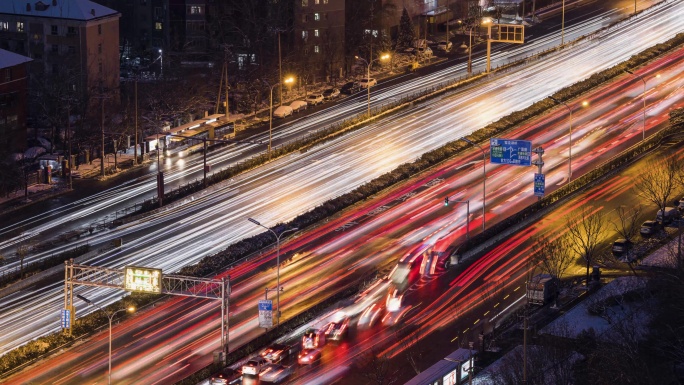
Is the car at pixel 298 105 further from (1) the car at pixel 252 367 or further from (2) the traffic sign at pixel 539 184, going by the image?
(1) the car at pixel 252 367

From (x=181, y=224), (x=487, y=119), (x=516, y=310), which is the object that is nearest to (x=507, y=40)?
(x=487, y=119)

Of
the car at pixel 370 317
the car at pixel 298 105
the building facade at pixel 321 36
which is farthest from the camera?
the building facade at pixel 321 36

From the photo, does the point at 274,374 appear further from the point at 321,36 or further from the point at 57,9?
the point at 321,36

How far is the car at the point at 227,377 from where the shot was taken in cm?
6844

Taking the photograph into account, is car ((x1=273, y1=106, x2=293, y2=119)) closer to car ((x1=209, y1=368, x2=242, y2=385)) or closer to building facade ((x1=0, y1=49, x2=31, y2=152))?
building facade ((x1=0, y1=49, x2=31, y2=152))

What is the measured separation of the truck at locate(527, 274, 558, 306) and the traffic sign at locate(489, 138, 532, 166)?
1574 cm

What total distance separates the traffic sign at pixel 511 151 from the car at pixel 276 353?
26.2 meters

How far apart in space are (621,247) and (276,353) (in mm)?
23129

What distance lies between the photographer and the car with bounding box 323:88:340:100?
A: 404ft

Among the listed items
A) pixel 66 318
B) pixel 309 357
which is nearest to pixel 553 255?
pixel 309 357

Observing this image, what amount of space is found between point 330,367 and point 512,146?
27192 millimetres

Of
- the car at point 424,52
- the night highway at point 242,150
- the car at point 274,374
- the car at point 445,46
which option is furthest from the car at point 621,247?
the car at point 445,46

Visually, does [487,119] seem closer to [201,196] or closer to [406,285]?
[201,196]

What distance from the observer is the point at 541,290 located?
253 feet
